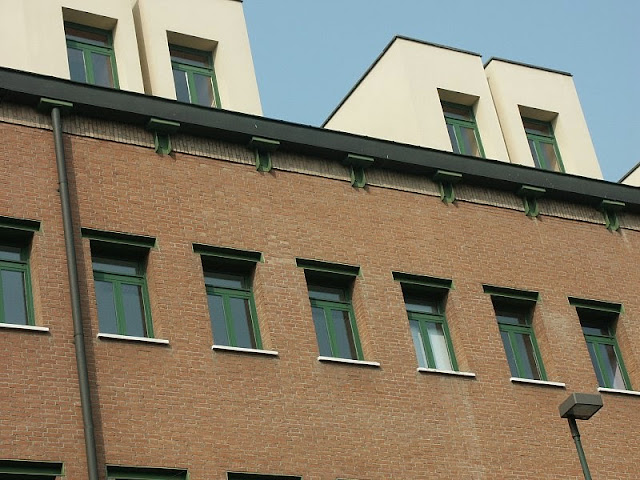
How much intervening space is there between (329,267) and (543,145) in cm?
890

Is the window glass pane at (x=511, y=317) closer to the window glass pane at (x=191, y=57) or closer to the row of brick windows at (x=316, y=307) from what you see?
the row of brick windows at (x=316, y=307)

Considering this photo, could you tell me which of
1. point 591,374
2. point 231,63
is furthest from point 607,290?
point 231,63

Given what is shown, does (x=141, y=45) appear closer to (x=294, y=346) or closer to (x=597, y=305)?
(x=294, y=346)

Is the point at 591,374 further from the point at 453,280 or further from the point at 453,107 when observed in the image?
the point at 453,107

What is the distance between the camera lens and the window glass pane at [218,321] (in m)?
23.3

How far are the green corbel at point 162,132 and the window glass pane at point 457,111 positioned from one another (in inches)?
315

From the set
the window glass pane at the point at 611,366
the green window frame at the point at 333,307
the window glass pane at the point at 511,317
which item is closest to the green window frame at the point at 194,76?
the green window frame at the point at 333,307

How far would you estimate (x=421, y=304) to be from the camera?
26.1 metres

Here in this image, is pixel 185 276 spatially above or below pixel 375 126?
below

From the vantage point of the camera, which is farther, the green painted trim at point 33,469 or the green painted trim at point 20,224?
the green painted trim at point 20,224

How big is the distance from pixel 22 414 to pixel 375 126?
12.9 m

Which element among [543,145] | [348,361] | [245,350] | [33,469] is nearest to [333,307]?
[348,361]

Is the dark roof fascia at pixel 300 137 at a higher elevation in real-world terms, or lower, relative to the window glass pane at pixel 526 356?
higher

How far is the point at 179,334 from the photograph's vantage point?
22484 mm
